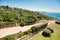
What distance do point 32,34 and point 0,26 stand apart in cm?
616

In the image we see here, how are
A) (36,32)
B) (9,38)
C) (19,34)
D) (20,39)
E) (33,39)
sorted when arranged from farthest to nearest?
(36,32)
(33,39)
(19,34)
(20,39)
(9,38)

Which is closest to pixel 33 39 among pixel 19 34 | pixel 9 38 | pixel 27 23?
pixel 19 34

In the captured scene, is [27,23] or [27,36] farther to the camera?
[27,23]

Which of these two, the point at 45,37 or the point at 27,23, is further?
the point at 27,23

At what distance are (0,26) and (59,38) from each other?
1151 cm

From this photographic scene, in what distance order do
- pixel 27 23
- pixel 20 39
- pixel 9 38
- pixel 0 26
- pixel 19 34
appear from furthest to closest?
pixel 27 23 < pixel 0 26 < pixel 19 34 < pixel 20 39 < pixel 9 38

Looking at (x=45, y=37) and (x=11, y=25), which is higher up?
(x=11, y=25)

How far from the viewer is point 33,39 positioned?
886 inches

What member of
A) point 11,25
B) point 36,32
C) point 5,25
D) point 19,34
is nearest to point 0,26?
point 5,25

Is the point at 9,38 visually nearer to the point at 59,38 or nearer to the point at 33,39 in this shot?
the point at 33,39

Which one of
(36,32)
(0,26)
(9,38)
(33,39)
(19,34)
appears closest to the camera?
(9,38)

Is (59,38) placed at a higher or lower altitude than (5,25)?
lower

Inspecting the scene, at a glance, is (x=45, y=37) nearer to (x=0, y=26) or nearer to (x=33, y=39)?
(x=33, y=39)

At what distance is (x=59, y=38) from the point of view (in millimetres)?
25453
